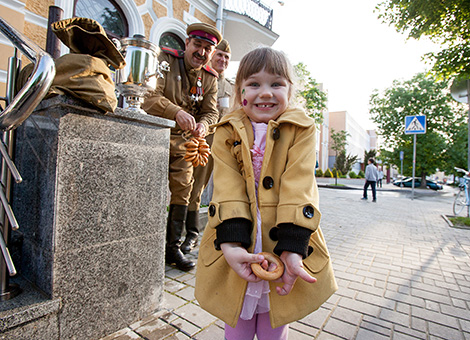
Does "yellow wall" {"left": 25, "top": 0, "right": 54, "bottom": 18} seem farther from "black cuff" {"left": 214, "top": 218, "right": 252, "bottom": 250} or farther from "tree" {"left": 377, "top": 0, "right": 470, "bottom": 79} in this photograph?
"tree" {"left": 377, "top": 0, "right": 470, "bottom": 79}

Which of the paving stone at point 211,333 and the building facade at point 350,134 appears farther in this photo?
the building facade at point 350,134

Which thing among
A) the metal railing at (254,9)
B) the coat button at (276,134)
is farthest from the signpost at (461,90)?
the coat button at (276,134)

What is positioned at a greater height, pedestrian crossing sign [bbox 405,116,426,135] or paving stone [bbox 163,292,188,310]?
pedestrian crossing sign [bbox 405,116,426,135]

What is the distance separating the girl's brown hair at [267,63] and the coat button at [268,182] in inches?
19.3

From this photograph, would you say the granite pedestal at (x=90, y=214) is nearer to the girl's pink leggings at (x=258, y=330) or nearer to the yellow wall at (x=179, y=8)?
the girl's pink leggings at (x=258, y=330)

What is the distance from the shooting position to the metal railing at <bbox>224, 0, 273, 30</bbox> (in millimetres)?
9205

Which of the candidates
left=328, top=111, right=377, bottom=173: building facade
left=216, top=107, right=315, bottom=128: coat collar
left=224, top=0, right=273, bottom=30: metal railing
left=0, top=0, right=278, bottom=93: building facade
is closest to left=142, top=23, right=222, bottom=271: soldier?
left=0, top=0, right=278, bottom=93: building facade

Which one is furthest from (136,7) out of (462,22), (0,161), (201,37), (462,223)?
(462,223)

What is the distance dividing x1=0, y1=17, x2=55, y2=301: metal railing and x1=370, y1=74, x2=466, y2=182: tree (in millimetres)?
34114

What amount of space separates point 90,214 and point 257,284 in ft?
3.75

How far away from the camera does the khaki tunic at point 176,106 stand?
9.02 feet

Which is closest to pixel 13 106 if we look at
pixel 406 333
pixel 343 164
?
pixel 406 333

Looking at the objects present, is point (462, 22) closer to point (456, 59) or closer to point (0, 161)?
point (456, 59)

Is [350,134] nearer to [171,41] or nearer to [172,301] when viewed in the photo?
[171,41]
